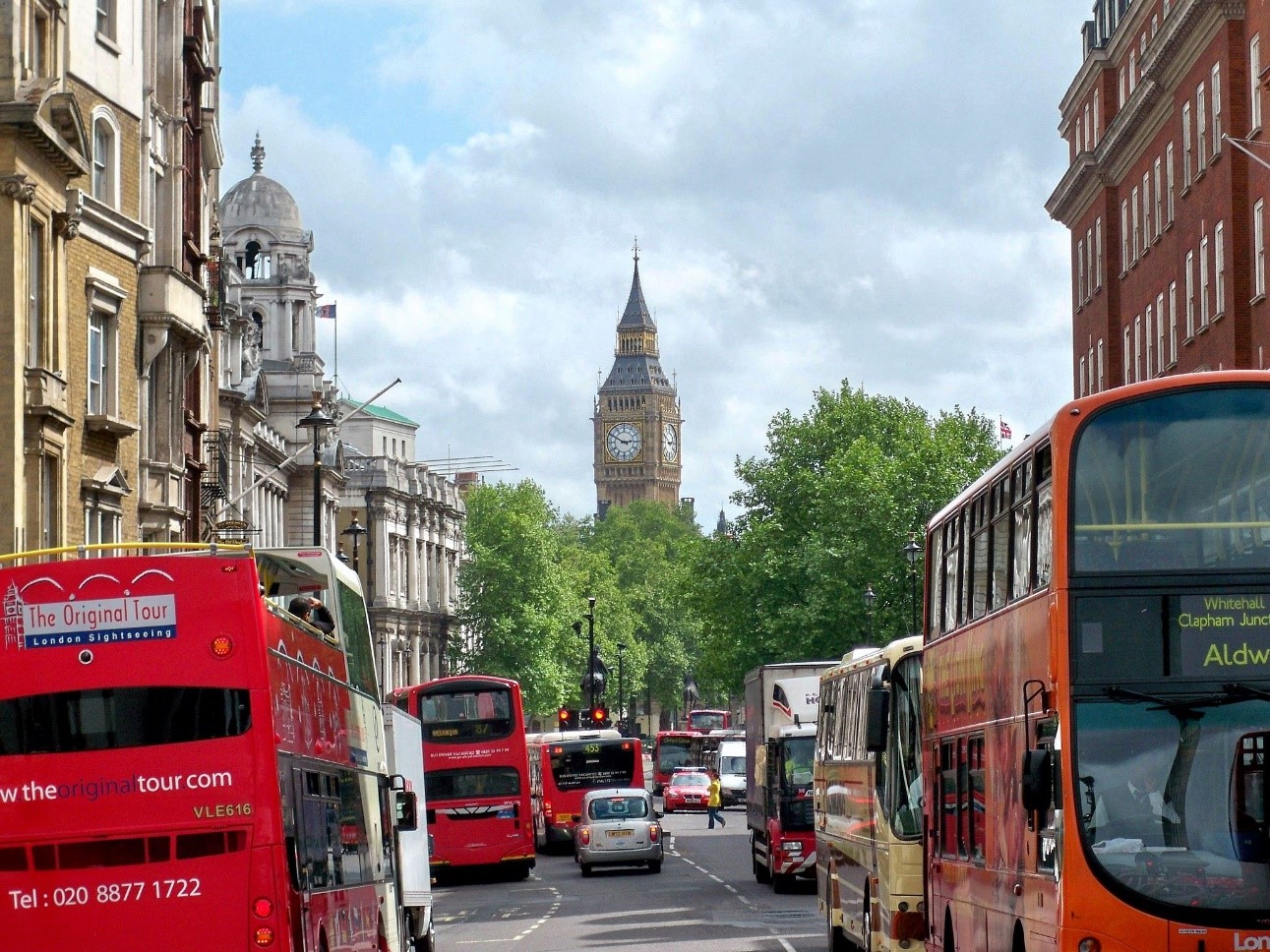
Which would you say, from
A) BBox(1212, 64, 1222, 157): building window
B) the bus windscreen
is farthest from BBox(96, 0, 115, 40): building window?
the bus windscreen

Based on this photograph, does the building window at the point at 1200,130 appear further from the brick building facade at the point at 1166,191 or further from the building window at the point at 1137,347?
the building window at the point at 1137,347

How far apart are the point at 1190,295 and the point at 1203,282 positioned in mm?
1573

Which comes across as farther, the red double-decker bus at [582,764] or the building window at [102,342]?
the red double-decker bus at [582,764]

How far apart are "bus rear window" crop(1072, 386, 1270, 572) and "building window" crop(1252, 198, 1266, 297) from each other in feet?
115

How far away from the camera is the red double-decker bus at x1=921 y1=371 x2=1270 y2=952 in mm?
12297

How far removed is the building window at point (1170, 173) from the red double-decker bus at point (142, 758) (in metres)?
44.6

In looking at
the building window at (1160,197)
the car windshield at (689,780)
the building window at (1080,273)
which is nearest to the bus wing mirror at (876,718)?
the building window at (1160,197)

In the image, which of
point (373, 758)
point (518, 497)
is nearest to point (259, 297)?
point (518, 497)

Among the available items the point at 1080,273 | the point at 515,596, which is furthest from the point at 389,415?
the point at 1080,273

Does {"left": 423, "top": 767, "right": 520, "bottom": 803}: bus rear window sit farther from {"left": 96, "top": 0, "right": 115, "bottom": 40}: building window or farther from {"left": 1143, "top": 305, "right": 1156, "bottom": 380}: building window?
{"left": 1143, "top": 305, "right": 1156, "bottom": 380}: building window

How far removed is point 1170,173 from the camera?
56.3 meters

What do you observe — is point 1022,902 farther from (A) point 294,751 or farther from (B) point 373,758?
(B) point 373,758

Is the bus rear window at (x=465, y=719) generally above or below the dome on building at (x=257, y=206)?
below

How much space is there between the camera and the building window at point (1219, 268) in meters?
49.8
